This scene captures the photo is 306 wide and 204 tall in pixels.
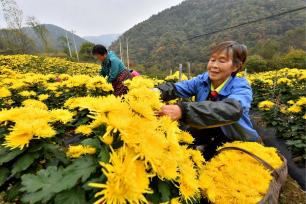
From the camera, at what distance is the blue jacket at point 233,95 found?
7.54 feet

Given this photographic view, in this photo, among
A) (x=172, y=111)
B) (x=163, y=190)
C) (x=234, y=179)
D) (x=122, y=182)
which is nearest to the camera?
(x=122, y=182)

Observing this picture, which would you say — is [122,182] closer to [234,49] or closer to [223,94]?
[223,94]

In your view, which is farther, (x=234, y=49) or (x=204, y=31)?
(x=204, y=31)

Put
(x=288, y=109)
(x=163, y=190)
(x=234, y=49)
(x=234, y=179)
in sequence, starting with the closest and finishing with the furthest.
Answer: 1. (x=163, y=190)
2. (x=234, y=179)
3. (x=234, y=49)
4. (x=288, y=109)

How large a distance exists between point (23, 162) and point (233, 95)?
61.7 inches

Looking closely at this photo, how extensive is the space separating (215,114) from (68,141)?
10.8 ft

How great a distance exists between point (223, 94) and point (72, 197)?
1.75 m

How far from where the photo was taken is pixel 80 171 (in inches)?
46.9

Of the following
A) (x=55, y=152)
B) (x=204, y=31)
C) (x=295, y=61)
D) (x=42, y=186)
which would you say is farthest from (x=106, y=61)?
(x=204, y=31)

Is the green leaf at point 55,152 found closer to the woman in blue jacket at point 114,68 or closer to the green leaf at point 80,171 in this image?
the green leaf at point 80,171

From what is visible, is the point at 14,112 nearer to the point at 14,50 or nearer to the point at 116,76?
the point at 116,76

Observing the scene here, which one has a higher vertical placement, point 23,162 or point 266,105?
point 23,162

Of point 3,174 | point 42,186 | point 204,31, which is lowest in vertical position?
point 3,174

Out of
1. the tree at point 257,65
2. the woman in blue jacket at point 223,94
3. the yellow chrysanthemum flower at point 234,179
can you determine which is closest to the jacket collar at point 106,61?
the woman in blue jacket at point 223,94
